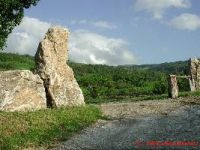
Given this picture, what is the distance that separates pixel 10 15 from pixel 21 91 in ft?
70.4

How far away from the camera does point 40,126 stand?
2298cm

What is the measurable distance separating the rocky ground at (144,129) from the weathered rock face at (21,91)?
150 inches

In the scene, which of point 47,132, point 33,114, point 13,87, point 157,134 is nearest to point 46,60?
point 13,87

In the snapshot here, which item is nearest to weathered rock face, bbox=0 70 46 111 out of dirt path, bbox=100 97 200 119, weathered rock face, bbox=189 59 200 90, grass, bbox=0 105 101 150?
grass, bbox=0 105 101 150

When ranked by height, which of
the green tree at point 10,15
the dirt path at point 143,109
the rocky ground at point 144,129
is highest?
the green tree at point 10,15

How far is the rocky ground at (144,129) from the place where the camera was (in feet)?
66.5

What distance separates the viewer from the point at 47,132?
22516mm

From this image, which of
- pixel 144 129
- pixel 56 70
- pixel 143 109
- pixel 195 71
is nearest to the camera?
pixel 144 129

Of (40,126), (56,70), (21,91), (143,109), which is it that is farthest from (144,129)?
(56,70)

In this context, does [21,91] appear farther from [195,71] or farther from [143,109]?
[195,71]

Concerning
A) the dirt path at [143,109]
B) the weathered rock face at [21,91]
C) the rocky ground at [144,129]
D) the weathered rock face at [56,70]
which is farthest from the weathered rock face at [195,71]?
the weathered rock face at [21,91]

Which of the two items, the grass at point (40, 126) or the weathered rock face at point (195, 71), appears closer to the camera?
the grass at point (40, 126)

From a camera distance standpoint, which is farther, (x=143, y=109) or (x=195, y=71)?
(x=195, y=71)

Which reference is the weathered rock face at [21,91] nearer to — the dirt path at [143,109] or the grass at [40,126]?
the grass at [40,126]
